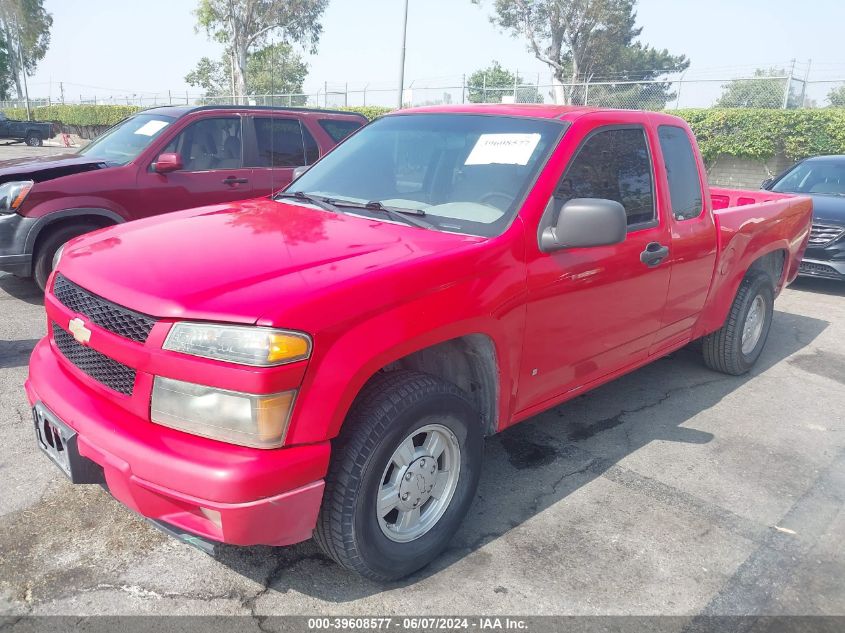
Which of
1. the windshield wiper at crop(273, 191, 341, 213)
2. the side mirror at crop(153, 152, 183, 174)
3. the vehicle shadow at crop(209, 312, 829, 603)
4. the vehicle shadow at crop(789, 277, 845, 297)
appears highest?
the windshield wiper at crop(273, 191, 341, 213)

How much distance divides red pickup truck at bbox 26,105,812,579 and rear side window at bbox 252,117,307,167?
11.0 ft

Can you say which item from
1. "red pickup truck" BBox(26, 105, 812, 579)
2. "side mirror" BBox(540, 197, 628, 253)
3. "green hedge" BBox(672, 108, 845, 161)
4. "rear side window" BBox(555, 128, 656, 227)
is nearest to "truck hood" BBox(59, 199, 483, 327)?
"red pickup truck" BBox(26, 105, 812, 579)

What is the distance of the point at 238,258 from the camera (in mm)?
2543

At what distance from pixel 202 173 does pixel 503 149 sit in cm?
431

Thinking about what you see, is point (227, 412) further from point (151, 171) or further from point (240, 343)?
point (151, 171)

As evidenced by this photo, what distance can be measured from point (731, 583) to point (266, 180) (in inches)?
225

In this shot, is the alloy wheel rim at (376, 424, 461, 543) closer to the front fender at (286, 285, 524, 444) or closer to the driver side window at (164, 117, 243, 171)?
the front fender at (286, 285, 524, 444)

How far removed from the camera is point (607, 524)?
10.2 ft

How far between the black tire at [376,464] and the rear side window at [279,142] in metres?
5.10

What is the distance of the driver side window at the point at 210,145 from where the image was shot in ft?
21.8

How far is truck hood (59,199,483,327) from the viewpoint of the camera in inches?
86.7

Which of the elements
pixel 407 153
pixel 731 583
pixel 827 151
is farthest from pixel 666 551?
pixel 827 151

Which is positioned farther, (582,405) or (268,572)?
(582,405)

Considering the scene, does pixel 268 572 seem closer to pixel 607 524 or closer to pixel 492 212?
pixel 607 524
